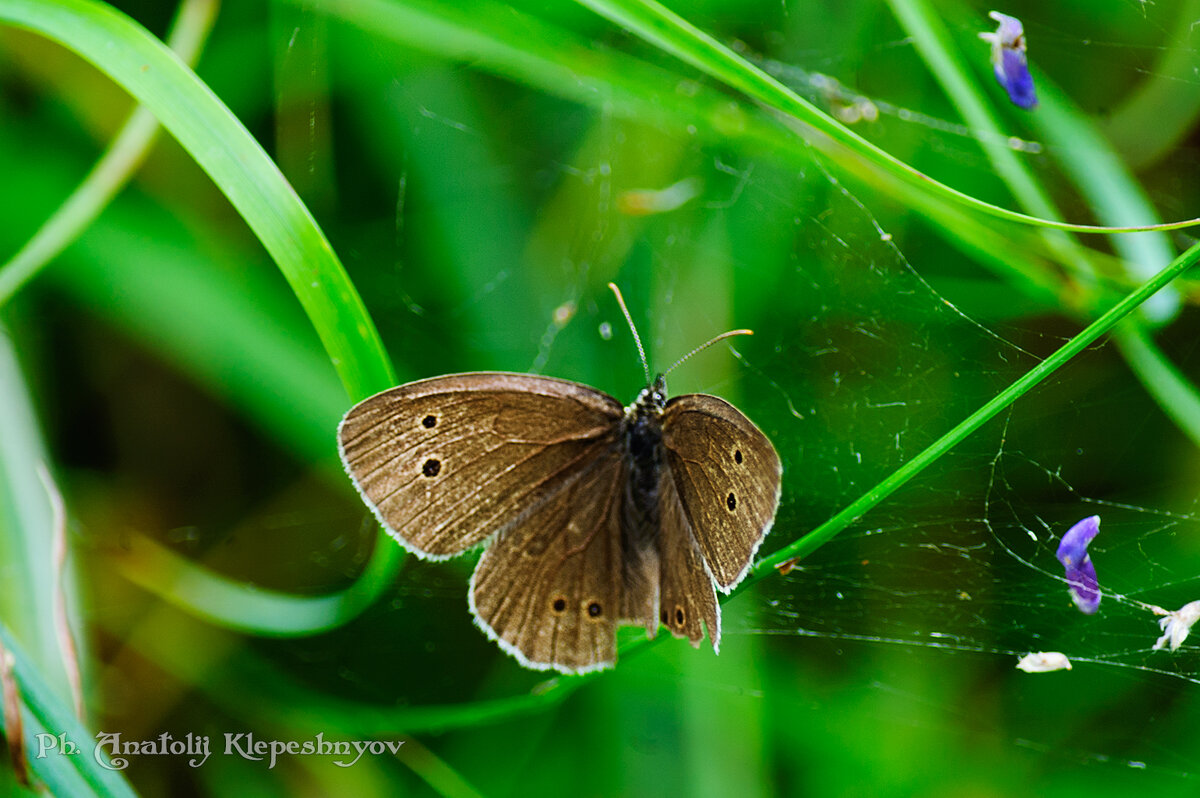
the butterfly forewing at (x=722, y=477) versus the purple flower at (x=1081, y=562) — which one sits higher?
the butterfly forewing at (x=722, y=477)

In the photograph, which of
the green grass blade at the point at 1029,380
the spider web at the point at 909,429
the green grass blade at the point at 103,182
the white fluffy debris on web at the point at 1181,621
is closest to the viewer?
the green grass blade at the point at 1029,380

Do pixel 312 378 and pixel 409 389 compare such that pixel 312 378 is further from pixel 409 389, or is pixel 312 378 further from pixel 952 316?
pixel 952 316

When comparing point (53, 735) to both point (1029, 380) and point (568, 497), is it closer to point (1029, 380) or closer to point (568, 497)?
point (568, 497)

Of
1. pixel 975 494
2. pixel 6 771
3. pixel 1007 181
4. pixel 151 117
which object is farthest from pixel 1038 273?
pixel 6 771

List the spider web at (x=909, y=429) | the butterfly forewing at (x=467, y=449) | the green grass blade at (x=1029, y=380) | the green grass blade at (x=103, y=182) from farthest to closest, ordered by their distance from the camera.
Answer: the green grass blade at (x=103, y=182) < the spider web at (x=909, y=429) < the butterfly forewing at (x=467, y=449) < the green grass blade at (x=1029, y=380)

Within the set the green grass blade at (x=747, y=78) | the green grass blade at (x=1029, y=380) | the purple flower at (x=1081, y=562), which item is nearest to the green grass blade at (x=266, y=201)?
the green grass blade at (x=747, y=78)

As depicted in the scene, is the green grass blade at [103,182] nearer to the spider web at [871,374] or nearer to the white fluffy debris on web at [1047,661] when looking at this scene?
the spider web at [871,374]
